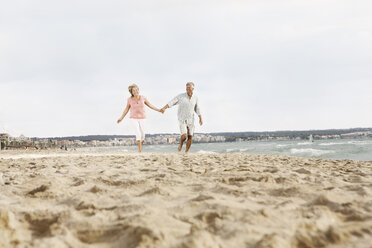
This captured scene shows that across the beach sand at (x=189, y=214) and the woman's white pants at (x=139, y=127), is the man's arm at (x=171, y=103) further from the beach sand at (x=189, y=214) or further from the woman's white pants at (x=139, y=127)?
the beach sand at (x=189, y=214)

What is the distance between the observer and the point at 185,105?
9.91 metres

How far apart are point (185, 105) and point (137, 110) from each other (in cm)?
140

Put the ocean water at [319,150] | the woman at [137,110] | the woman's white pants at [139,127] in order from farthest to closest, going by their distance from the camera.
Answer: the ocean water at [319,150] → the woman's white pants at [139,127] → the woman at [137,110]

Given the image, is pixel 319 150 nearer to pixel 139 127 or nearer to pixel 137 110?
pixel 139 127

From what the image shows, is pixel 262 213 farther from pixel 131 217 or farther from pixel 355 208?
pixel 131 217

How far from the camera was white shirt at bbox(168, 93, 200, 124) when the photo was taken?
992 centimetres

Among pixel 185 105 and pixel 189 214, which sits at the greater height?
pixel 185 105

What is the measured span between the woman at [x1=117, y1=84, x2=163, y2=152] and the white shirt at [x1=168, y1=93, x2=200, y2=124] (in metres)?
0.61

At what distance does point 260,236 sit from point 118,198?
1342 millimetres

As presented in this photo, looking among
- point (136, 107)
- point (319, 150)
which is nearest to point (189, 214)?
point (136, 107)

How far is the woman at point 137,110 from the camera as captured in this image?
9.75 m

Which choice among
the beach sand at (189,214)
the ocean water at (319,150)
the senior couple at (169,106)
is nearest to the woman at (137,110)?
the senior couple at (169,106)

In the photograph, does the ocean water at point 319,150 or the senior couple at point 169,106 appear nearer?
the senior couple at point 169,106

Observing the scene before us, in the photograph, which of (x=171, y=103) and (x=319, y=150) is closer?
(x=171, y=103)
